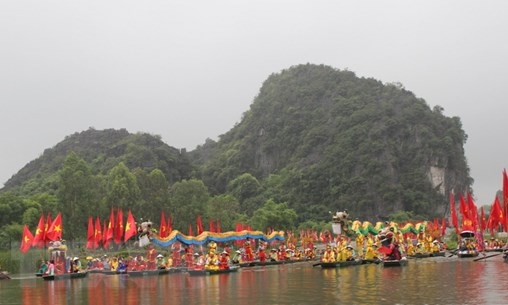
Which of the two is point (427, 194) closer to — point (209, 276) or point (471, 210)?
point (471, 210)

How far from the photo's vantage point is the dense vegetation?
113m

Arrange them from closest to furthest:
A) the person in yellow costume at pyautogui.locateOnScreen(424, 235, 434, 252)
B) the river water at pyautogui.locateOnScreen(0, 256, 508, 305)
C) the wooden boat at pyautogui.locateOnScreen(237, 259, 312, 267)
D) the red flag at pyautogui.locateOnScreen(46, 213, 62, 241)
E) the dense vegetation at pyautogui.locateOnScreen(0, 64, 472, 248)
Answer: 1. the river water at pyautogui.locateOnScreen(0, 256, 508, 305)
2. the red flag at pyautogui.locateOnScreen(46, 213, 62, 241)
3. the wooden boat at pyautogui.locateOnScreen(237, 259, 312, 267)
4. the person in yellow costume at pyautogui.locateOnScreen(424, 235, 434, 252)
5. the dense vegetation at pyautogui.locateOnScreen(0, 64, 472, 248)

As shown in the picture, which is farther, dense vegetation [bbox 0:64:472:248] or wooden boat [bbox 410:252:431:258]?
dense vegetation [bbox 0:64:472:248]

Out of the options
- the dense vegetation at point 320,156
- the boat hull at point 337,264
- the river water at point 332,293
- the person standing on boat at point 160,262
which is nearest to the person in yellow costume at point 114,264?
the person standing on boat at point 160,262

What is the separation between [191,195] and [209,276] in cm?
3566

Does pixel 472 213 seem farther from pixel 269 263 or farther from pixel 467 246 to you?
pixel 269 263

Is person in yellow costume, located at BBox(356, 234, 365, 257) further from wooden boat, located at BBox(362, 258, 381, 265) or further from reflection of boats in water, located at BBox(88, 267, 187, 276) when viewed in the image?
reflection of boats in water, located at BBox(88, 267, 187, 276)

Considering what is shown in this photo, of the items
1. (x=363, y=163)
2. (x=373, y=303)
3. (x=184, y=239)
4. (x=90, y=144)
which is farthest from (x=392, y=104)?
(x=373, y=303)

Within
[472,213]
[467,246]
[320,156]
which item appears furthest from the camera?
[320,156]

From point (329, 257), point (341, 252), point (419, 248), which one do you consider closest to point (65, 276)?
point (329, 257)

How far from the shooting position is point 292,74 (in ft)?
Answer: 522

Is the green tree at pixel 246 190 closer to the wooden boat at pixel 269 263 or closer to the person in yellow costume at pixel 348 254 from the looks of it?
the wooden boat at pixel 269 263

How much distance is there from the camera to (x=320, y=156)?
12862cm

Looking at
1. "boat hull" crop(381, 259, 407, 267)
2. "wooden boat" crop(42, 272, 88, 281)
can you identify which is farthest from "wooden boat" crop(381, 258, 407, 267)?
"wooden boat" crop(42, 272, 88, 281)
